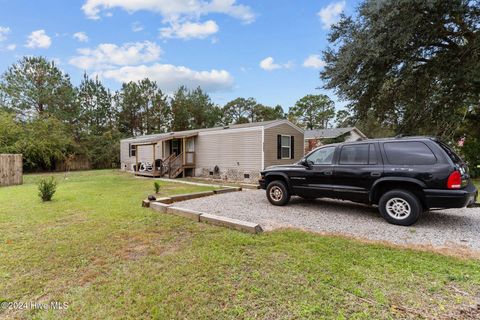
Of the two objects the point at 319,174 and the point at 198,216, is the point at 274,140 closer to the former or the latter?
the point at 319,174

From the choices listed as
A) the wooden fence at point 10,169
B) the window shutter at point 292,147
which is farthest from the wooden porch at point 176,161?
the window shutter at point 292,147

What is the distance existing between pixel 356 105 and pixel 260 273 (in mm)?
12131

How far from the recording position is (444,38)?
416 inches

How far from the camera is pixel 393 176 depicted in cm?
449

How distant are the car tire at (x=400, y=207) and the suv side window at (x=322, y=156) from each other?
1.35 meters

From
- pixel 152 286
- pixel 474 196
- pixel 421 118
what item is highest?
pixel 421 118

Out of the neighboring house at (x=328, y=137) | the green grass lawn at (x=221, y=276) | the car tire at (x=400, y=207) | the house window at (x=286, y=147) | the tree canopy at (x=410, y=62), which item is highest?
the tree canopy at (x=410, y=62)

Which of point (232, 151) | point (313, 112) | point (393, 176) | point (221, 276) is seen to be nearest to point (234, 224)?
point (221, 276)

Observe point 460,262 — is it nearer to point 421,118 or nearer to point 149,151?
point 421,118

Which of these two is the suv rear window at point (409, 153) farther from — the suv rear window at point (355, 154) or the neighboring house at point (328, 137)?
the neighboring house at point (328, 137)

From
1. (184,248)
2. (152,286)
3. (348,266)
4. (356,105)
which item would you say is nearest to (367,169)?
(348,266)

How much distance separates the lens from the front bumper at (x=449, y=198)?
3.97 metres

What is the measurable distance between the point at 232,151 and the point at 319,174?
26.8ft

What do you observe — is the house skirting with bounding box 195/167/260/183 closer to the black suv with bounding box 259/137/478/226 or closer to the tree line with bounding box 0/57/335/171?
the black suv with bounding box 259/137/478/226
